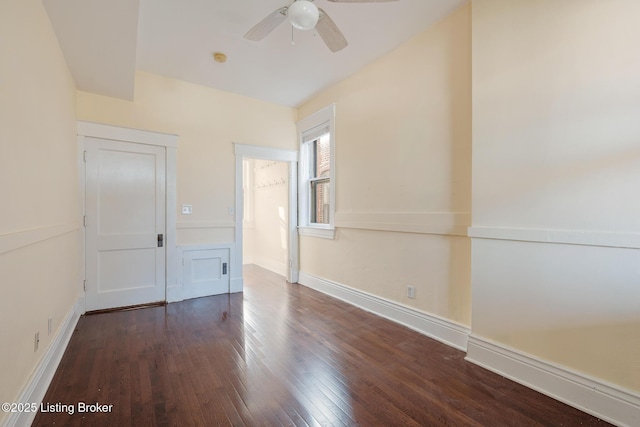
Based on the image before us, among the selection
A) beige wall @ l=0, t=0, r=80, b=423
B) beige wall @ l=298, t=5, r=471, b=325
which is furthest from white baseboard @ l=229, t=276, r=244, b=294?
beige wall @ l=0, t=0, r=80, b=423

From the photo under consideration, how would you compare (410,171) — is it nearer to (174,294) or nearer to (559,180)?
(559,180)

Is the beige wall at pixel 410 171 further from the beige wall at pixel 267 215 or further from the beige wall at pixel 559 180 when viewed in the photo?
the beige wall at pixel 267 215

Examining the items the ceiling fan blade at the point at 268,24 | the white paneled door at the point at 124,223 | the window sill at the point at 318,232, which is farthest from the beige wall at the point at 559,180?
the white paneled door at the point at 124,223

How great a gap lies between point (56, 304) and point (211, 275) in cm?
187

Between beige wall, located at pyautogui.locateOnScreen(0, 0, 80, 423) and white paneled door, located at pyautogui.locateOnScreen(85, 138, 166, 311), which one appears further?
white paneled door, located at pyautogui.locateOnScreen(85, 138, 166, 311)

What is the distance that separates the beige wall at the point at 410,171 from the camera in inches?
100

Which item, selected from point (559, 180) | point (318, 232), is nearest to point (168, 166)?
point (318, 232)

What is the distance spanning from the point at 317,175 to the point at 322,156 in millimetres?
320

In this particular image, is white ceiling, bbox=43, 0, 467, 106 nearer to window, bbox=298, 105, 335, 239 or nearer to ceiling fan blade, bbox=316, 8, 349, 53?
ceiling fan blade, bbox=316, 8, 349, 53

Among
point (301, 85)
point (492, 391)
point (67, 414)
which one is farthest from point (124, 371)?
point (301, 85)

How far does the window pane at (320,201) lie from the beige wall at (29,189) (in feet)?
9.78

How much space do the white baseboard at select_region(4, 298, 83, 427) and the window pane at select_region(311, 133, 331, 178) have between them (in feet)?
11.0

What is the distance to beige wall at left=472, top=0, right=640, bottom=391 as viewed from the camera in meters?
1.65

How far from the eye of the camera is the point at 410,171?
2967 millimetres
